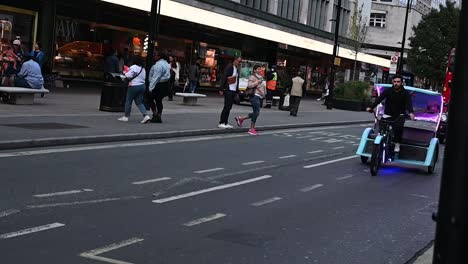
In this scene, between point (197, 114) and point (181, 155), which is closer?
point (181, 155)

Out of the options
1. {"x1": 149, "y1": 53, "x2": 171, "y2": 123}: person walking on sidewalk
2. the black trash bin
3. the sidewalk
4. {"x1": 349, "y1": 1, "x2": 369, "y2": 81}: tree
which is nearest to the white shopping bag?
the sidewalk

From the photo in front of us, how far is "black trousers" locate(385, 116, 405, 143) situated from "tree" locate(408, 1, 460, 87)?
48033 millimetres

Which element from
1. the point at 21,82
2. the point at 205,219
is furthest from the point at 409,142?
the point at 21,82

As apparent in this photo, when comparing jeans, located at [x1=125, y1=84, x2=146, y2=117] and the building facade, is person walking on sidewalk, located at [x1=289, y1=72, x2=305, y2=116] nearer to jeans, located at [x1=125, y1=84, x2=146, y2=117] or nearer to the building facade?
the building facade

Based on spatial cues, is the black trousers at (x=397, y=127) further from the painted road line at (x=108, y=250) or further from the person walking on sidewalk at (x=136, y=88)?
the painted road line at (x=108, y=250)

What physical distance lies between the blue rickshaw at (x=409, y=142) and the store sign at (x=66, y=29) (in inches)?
653

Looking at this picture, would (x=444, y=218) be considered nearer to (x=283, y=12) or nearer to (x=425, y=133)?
(x=425, y=133)

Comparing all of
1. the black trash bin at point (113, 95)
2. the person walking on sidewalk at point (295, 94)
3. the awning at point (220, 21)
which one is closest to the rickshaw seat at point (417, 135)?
the black trash bin at point (113, 95)

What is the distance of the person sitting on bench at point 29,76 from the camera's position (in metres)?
16.9

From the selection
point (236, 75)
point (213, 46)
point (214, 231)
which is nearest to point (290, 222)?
point (214, 231)

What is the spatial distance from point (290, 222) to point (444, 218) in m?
4.64

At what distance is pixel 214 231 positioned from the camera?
6.22m

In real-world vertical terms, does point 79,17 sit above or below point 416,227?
above

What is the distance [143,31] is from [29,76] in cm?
1319
